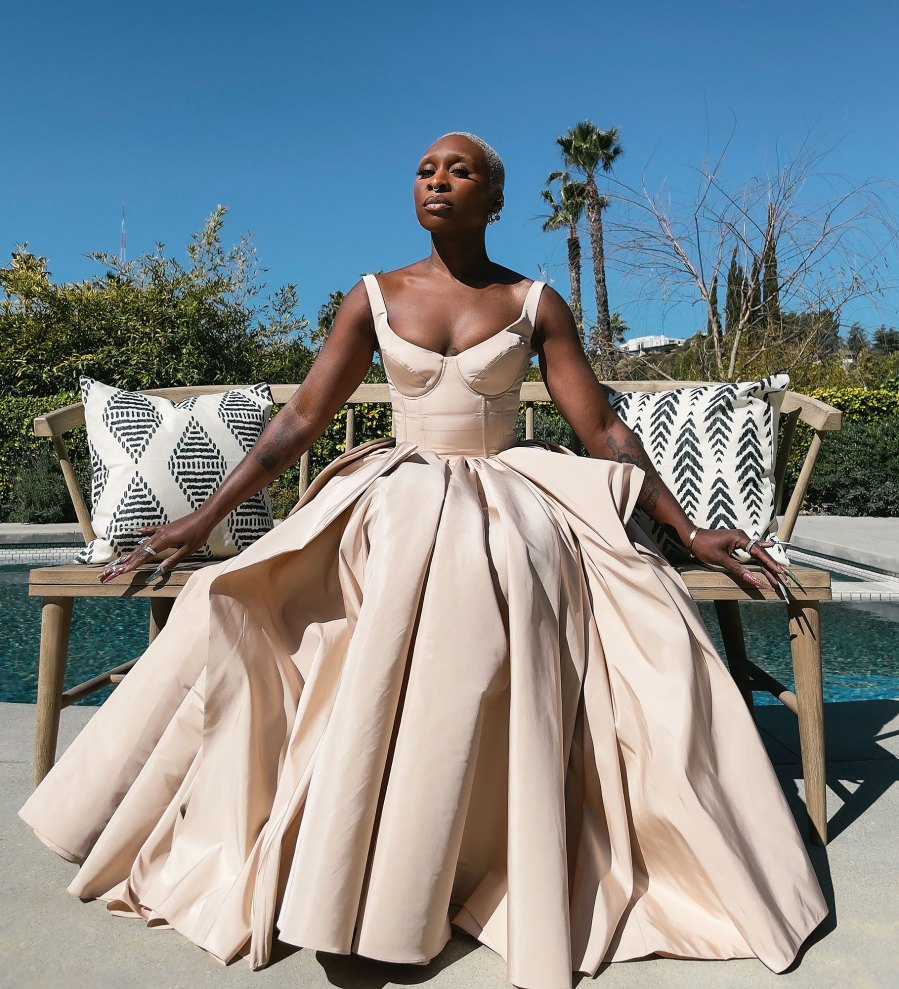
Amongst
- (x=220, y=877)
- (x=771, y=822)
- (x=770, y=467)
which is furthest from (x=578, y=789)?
(x=770, y=467)

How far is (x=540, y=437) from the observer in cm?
1002

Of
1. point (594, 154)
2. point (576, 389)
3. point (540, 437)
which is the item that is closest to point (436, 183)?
point (576, 389)

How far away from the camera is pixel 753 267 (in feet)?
37.7

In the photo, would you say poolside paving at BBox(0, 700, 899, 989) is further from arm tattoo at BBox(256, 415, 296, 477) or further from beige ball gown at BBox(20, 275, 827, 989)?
arm tattoo at BBox(256, 415, 296, 477)

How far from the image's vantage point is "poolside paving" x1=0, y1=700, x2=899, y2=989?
Answer: 4.92 feet

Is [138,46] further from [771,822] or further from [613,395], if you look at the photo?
[771,822]

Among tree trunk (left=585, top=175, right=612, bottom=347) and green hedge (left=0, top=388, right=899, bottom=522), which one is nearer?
green hedge (left=0, top=388, right=899, bottom=522)

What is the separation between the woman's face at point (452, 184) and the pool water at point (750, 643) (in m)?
2.88

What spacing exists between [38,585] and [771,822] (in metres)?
1.82

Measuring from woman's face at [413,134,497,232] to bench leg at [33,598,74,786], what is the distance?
56.2 inches

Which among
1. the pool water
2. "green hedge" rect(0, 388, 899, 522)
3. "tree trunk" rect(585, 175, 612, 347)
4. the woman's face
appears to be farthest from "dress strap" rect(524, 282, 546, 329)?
"tree trunk" rect(585, 175, 612, 347)

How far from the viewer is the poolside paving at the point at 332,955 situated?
1.50m

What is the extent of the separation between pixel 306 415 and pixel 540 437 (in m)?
7.76

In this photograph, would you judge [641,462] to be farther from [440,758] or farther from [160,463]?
[160,463]
